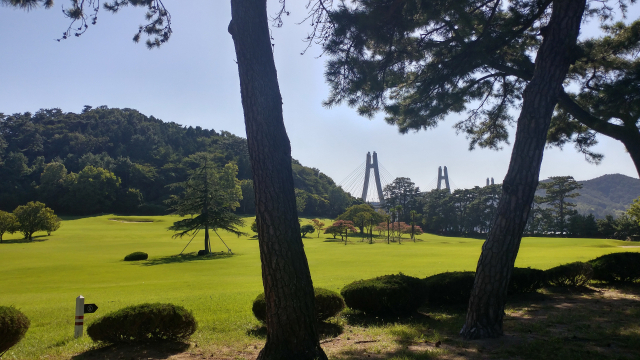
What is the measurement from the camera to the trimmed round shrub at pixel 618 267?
8.64 metres

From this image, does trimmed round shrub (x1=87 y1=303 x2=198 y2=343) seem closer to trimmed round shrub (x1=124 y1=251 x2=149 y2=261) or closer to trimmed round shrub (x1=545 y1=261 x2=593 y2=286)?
trimmed round shrub (x1=545 y1=261 x2=593 y2=286)

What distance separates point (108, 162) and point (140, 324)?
267ft

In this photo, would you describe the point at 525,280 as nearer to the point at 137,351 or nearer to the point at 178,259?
the point at 137,351

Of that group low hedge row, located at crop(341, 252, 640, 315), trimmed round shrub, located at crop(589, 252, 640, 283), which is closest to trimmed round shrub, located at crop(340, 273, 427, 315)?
low hedge row, located at crop(341, 252, 640, 315)

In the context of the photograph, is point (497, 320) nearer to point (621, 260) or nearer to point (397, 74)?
point (397, 74)

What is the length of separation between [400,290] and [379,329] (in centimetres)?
73

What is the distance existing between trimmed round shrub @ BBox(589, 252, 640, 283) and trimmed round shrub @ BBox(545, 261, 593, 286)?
0.73 meters

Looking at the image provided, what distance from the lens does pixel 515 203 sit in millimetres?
4699

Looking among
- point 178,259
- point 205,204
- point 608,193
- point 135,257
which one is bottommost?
point 178,259

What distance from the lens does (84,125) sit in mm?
93438

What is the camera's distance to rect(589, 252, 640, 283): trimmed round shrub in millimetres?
8641

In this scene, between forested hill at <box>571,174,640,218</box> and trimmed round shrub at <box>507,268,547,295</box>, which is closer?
trimmed round shrub at <box>507,268,547,295</box>

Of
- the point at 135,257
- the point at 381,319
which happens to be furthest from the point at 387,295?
the point at 135,257

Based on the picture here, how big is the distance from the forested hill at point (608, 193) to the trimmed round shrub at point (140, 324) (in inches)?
5110
